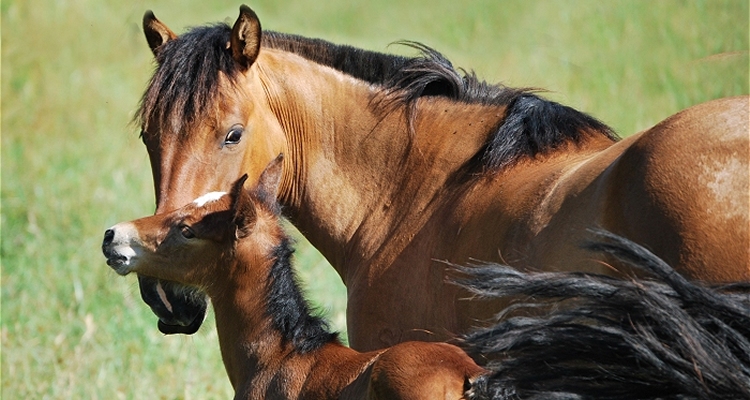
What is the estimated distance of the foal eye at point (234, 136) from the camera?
4.04 meters

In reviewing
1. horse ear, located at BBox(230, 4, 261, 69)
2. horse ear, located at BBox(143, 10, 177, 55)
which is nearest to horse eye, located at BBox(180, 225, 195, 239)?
horse ear, located at BBox(230, 4, 261, 69)

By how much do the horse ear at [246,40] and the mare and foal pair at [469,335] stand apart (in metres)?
0.53

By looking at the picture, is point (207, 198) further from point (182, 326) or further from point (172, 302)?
point (182, 326)

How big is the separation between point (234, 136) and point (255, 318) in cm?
78

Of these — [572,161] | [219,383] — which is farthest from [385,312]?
[219,383]

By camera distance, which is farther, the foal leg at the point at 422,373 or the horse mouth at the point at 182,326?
the horse mouth at the point at 182,326

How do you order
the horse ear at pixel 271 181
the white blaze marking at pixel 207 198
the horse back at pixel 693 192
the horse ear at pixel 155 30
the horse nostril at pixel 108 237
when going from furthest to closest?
the horse ear at pixel 155 30 → the horse ear at pixel 271 181 → the white blaze marking at pixel 207 198 → the horse nostril at pixel 108 237 → the horse back at pixel 693 192

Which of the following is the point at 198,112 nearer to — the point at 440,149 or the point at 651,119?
the point at 440,149

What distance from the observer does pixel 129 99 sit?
13.5 metres

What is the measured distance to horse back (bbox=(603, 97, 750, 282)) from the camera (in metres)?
2.69

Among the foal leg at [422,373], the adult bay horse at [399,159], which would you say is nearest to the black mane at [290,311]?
the adult bay horse at [399,159]

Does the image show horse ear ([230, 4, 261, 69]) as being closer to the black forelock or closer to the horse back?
the black forelock

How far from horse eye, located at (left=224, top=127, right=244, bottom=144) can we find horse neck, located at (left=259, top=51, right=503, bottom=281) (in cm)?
30

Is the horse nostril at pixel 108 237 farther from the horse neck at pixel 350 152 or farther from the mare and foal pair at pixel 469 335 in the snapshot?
the horse neck at pixel 350 152
